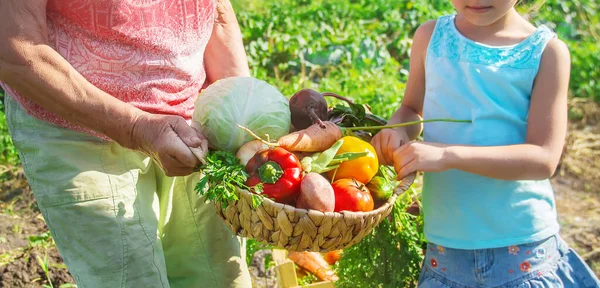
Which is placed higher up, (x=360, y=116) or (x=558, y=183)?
(x=360, y=116)

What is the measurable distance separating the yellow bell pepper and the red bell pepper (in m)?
0.19

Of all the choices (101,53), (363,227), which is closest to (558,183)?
(363,227)

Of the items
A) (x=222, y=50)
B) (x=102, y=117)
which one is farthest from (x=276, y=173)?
(x=222, y=50)

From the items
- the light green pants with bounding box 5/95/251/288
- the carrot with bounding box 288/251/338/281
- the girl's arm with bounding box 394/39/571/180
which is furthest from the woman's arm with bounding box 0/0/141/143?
the carrot with bounding box 288/251/338/281

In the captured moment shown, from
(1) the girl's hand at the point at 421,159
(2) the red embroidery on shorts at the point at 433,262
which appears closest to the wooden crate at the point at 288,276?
(2) the red embroidery on shorts at the point at 433,262

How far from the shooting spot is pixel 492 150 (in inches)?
95.2

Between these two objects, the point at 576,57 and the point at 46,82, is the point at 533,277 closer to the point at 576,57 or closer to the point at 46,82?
the point at 46,82

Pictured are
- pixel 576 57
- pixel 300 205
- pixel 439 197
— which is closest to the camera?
pixel 300 205

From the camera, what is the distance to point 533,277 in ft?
8.42

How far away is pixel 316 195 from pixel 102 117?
760mm

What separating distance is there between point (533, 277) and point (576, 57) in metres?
4.82

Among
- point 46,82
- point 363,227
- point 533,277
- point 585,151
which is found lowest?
point 585,151

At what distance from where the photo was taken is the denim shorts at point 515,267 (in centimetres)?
256

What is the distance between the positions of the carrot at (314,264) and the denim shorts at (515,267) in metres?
0.95
